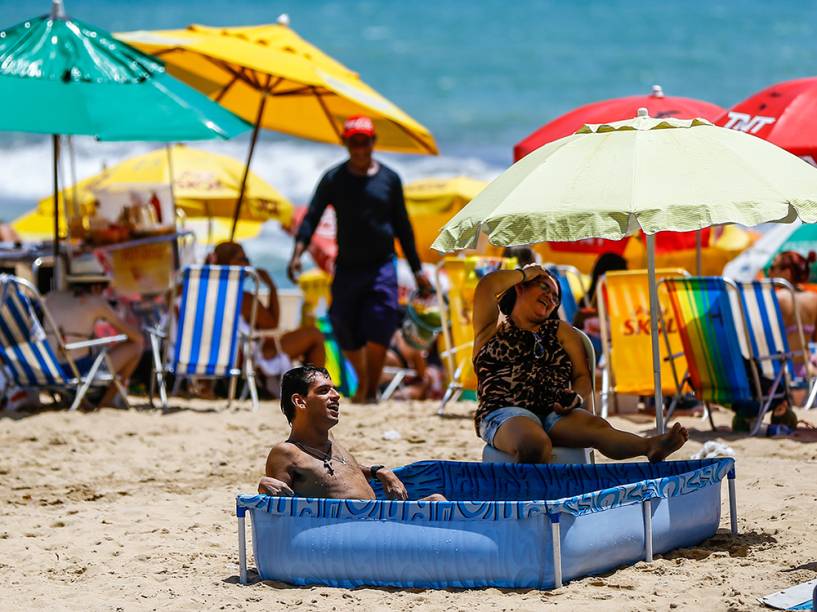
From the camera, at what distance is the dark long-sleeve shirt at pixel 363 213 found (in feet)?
28.0

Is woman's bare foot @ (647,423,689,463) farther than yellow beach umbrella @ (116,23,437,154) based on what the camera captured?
No

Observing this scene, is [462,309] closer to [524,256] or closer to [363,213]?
[524,256]

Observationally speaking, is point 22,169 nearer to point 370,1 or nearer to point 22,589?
point 370,1

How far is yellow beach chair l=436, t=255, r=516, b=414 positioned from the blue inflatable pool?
12.2 feet

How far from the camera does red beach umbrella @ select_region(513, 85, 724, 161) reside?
7.51 m

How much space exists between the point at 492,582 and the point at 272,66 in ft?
17.1

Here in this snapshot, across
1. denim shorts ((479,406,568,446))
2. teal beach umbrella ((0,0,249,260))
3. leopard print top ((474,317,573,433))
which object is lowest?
denim shorts ((479,406,568,446))

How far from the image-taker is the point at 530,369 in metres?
5.13

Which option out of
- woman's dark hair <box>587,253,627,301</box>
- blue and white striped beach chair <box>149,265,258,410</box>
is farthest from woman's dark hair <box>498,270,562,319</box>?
woman's dark hair <box>587,253,627,301</box>

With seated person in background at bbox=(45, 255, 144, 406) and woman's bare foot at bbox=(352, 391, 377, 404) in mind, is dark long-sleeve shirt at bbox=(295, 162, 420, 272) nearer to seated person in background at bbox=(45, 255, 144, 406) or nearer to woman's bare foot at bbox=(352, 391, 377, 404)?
woman's bare foot at bbox=(352, 391, 377, 404)

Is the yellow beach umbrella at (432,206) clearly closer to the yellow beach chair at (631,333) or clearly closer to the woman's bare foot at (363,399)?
the woman's bare foot at (363,399)

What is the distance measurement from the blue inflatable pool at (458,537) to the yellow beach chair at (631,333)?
10.8 feet

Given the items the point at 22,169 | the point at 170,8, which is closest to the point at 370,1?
the point at 170,8

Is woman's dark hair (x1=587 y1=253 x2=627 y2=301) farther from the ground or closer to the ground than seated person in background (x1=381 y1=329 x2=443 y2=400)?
farther from the ground
